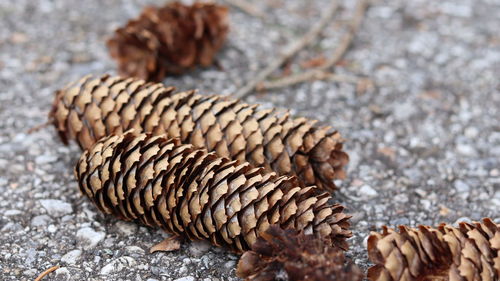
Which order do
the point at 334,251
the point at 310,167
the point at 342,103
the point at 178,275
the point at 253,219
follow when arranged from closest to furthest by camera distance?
the point at 334,251 → the point at 253,219 → the point at 178,275 → the point at 310,167 → the point at 342,103

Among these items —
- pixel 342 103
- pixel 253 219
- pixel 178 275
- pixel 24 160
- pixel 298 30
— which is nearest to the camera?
pixel 253 219

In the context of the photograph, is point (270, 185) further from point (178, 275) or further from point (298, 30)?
point (298, 30)

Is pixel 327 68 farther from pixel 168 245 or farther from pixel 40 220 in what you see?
pixel 40 220

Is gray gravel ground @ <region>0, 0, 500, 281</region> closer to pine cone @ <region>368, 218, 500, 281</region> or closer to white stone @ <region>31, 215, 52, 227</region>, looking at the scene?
white stone @ <region>31, 215, 52, 227</region>

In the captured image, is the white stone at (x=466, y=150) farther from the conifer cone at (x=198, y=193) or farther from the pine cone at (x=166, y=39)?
the pine cone at (x=166, y=39)

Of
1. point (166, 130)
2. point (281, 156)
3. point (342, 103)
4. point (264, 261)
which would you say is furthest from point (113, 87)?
point (342, 103)

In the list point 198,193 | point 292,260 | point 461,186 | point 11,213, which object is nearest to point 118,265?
point 198,193

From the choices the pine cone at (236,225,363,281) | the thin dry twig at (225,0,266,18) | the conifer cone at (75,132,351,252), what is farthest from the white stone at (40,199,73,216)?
the thin dry twig at (225,0,266,18)
